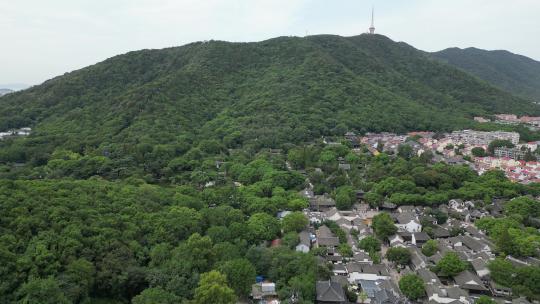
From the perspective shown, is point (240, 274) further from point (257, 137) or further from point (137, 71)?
point (137, 71)

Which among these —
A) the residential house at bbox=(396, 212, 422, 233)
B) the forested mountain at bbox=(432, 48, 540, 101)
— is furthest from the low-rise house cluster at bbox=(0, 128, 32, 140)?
the forested mountain at bbox=(432, 48, 540, 101)

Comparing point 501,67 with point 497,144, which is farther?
point 501,67

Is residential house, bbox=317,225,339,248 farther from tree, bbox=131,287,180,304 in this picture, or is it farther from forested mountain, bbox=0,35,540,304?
tree, bbox=131,287,180,304

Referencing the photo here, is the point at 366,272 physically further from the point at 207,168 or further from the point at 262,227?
the point at 207,168

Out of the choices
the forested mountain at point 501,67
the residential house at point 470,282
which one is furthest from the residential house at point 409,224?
the forested mountain at point 501,67

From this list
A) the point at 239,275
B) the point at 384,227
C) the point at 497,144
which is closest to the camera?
the point at 239,275

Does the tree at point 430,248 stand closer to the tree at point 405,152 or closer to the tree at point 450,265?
the tree at point 450,265

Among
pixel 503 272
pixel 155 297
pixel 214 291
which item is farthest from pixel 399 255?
pixel 155 297
